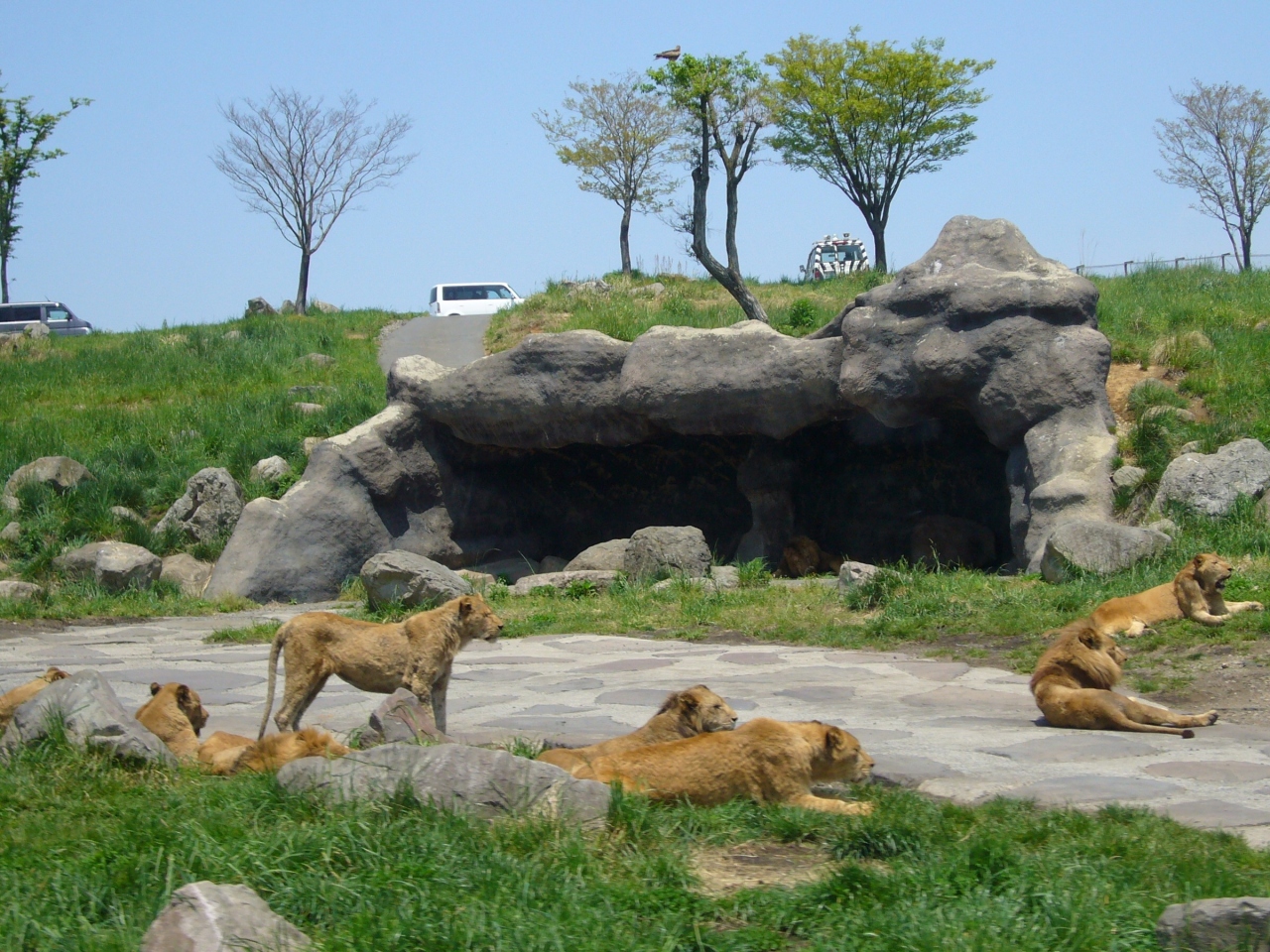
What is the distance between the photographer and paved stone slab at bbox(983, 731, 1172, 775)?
20.0ft

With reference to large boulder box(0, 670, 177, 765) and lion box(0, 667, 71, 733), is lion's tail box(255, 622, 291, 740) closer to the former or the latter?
lion box(0, 667, 71, 733)

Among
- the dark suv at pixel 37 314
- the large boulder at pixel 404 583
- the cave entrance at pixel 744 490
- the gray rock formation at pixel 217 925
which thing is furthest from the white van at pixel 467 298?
the gray rock formation at pixel 217 925

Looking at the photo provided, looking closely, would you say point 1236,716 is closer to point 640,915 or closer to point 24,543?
point 640,915

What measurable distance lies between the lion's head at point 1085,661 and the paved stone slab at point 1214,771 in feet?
4.03

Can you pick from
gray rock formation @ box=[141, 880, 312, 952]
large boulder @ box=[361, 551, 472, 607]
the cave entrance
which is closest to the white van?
the cave entrance

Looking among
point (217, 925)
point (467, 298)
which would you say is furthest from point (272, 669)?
point (467, 298)

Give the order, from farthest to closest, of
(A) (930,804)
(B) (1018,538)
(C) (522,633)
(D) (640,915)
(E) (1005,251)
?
(E) (1005,251) → (B) (1018,538) → (C) (522,633) → (A) (930,804) → (D) (640,915)

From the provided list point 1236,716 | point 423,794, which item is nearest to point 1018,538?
point 1236,716

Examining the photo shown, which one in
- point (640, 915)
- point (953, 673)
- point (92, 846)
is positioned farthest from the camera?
point (953, 673)

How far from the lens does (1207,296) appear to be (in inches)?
771

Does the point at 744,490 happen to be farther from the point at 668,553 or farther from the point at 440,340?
the point at 440,340

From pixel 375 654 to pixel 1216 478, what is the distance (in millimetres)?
9225

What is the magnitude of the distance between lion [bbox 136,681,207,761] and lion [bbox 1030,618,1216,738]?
14.8ft

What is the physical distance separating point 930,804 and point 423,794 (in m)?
1.99
